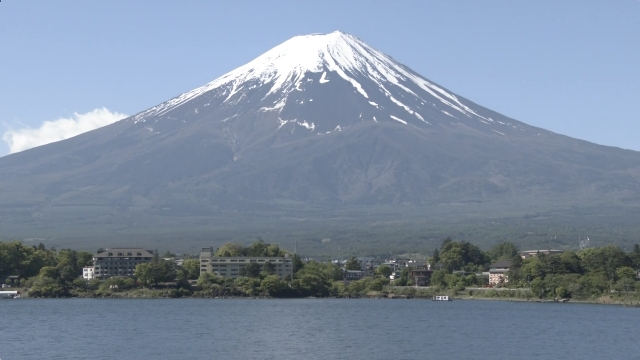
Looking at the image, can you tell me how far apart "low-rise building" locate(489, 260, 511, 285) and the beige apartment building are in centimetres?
1143

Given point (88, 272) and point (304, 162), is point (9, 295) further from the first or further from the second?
point (304, 162)

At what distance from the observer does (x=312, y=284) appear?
2507 inches

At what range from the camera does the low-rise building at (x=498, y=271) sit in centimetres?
6751

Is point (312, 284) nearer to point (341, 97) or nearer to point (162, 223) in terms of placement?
point (162, 223)

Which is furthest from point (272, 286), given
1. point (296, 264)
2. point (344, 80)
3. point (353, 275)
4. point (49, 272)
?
point (344, 80)

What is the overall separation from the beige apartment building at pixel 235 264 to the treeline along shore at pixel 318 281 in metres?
0.46

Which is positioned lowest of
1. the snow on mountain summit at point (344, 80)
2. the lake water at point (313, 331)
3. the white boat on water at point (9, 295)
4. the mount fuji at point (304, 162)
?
the lake water at point (313, 331)

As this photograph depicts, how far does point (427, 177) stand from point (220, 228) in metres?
37.0

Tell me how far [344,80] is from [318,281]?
4288 inches

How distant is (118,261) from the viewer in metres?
69.7

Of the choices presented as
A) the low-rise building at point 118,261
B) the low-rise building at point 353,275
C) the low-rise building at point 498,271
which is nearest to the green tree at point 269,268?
the low-rise building at point 118,261

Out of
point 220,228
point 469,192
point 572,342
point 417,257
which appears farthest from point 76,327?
point 469,192

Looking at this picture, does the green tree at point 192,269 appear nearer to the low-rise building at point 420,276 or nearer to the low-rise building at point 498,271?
the low-rise building at point 420,276

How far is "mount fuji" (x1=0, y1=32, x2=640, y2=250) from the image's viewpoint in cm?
12494
